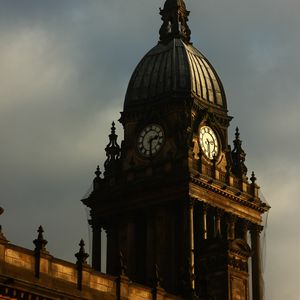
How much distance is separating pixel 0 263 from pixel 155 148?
35.9 meters

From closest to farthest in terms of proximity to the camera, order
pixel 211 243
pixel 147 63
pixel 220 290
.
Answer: pixel 220 290, pixel 211 243, pixel 147 63

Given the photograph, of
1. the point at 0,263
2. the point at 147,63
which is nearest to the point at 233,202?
the point at 147,63

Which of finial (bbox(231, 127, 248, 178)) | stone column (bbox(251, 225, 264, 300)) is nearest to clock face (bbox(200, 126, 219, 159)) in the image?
finial (bbox(231, 127, 248, 178))

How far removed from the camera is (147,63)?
9838cm

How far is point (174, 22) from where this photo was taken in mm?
100750

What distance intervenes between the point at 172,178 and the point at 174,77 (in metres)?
9.28

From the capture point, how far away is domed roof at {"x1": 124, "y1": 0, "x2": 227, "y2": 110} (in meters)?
96.1

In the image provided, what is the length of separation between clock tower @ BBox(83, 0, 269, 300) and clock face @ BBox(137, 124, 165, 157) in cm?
7

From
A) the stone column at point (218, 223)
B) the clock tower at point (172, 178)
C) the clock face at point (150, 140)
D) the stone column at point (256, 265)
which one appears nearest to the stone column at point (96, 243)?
the clock tower at point (172, 178)

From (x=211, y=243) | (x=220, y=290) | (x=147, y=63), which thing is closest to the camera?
(x=220, y=290)

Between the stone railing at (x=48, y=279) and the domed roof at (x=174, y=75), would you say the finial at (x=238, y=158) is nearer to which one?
the domed roof at (x=174, y=75)

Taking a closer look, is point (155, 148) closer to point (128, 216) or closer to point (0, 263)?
point (128, 216)

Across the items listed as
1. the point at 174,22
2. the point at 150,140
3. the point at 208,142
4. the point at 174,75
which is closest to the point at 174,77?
the point at 174,75

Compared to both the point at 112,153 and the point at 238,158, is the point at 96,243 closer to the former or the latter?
the point at 112,153
